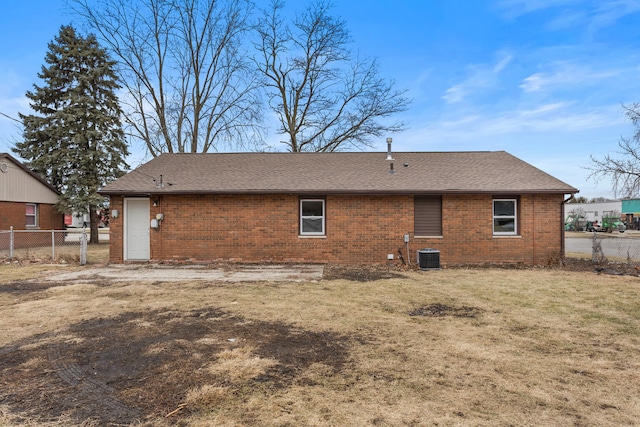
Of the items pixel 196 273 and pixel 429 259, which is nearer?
pixel 196 273

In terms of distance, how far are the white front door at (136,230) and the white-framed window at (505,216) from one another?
1223 centimetres

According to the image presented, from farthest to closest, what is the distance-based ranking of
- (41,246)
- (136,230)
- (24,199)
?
(24,199) → (41,246) → (136,230)

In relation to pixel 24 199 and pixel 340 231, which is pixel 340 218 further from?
pixel 24 199

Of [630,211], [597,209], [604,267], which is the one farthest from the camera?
[597,209]

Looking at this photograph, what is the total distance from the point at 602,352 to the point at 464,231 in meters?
8.33

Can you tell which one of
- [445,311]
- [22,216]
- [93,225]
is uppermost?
[22,216]

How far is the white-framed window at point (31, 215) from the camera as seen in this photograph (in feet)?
67.5

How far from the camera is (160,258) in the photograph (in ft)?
42.7

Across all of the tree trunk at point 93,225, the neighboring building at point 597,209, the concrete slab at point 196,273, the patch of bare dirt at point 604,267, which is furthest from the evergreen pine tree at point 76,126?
the neighboring building at point 597,209

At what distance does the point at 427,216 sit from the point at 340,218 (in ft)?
9.97

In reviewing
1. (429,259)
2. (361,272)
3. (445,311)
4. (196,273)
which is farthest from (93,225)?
(445,311)

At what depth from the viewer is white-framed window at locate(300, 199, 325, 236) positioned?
13.0 m

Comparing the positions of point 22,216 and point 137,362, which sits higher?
point 22,216

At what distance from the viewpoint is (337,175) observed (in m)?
13.8
